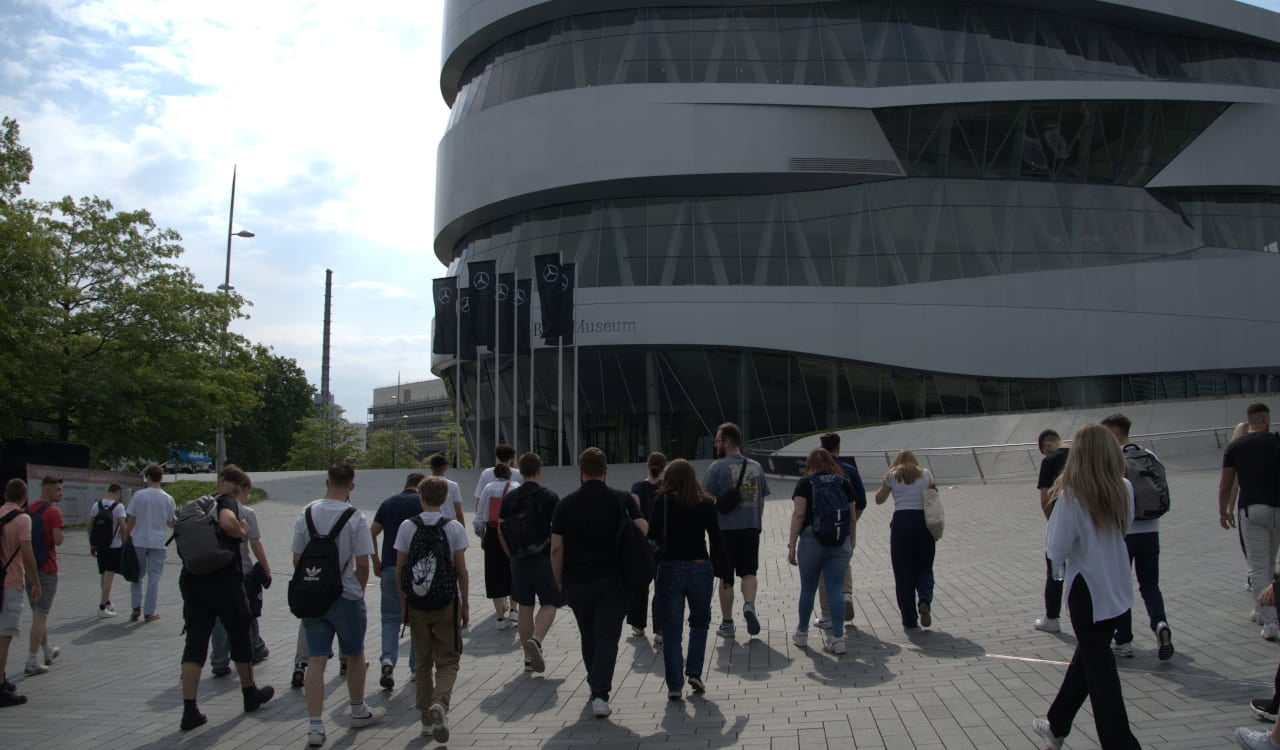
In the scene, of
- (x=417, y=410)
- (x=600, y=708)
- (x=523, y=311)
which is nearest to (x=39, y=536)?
(x=600, y=708)

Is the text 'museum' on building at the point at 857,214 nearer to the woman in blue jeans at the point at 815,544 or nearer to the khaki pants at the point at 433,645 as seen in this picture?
the woman in blue jeans at the point at 815,544

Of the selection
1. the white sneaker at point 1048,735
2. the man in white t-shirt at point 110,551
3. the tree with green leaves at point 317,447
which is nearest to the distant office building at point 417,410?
the tree with green leaves at point 317,447

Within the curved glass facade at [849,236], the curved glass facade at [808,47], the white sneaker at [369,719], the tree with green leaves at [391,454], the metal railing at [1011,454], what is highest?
the curved glass facade at [808,47]

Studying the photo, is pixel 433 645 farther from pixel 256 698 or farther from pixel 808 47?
pixel 808 47

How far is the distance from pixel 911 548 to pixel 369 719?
4.64 m

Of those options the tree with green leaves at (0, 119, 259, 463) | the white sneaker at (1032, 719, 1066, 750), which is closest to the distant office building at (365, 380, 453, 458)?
the tree with green leaves at (0, 119, 259, 463)

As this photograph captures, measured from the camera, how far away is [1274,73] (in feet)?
132

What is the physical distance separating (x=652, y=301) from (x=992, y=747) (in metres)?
29.6

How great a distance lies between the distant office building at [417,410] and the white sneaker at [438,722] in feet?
452

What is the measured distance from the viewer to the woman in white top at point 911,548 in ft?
28.2

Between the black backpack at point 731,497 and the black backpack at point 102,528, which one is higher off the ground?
the black backpack at point 731,497

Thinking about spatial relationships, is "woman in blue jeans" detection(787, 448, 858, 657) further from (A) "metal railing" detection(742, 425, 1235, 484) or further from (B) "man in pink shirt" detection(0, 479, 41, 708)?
(A) "metal railing" detection(742, 425, 1235, 484)

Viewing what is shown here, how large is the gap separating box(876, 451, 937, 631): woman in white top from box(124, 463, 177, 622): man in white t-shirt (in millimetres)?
7558

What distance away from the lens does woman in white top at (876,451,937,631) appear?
8.60 m
